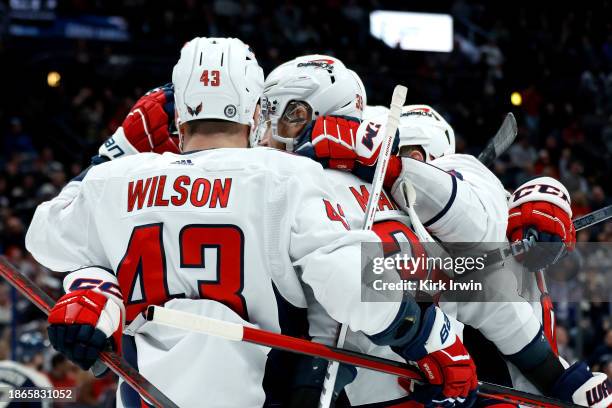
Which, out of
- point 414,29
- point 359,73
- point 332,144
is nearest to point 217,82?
point 332,144

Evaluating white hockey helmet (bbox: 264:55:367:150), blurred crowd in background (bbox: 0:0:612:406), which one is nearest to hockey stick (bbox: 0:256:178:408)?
white hockey helmet (bbox: 264:55:367:150)

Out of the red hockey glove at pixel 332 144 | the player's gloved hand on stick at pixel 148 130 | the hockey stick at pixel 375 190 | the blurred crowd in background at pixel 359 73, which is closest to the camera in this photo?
the hockey stick at pixel 375 190

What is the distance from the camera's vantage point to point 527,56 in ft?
42.1

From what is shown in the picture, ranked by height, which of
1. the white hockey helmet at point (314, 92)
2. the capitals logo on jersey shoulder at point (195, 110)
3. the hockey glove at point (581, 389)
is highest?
the capitals logo on jersey shoulder at point (195, 110)

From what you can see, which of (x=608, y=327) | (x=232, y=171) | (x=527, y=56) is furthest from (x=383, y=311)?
(x=527, y=56)

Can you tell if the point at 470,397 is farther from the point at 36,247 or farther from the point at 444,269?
the point at 36,247

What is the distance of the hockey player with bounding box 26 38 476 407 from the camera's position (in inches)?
93.4

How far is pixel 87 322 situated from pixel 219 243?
1.18ft

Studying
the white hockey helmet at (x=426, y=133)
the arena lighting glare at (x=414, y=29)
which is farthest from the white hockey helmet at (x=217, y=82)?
the arena lighting glare at (x=414, y=29)

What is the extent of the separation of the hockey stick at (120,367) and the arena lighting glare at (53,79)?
26.7 feet

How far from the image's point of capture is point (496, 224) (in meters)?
2.98

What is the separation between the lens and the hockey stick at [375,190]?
248 centimetres

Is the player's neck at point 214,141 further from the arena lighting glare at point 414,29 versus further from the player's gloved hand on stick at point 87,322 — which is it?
the arena lighting glare at point 414,29

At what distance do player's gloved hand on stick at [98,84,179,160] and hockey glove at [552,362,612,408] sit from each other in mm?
1401
